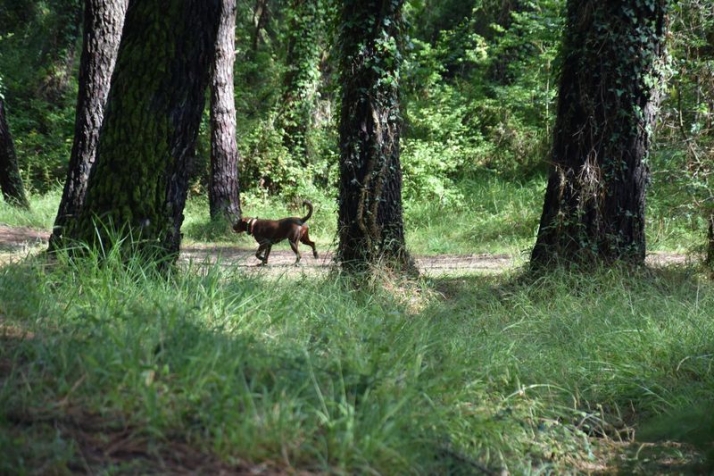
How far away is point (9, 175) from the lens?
15398mm

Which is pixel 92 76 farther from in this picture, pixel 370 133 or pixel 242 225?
pixel 370 133

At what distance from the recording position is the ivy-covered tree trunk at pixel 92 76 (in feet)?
30.0

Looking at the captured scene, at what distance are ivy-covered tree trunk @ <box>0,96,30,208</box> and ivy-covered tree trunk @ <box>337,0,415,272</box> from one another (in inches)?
385

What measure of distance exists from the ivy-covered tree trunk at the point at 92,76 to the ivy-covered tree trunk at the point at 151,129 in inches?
137

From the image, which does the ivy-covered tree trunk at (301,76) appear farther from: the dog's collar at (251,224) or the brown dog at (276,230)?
the brown dog at (276,230)

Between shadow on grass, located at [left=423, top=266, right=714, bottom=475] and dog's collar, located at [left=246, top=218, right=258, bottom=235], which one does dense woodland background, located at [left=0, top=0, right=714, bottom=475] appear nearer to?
shadow on grass, located at [left=423, top=266, right=714, bottom=475]

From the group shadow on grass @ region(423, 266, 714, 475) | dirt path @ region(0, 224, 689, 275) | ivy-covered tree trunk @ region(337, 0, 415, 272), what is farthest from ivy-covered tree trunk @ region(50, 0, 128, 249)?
shadow on grass @ region(423, 266, 714, 475)

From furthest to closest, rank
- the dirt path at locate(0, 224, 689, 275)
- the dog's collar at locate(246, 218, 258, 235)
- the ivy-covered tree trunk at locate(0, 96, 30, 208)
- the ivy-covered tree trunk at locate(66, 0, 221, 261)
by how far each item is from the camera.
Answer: the ivy-covered tree trunk at locate(0, 96, 30, 208) < the dog's collar at locate(246, 218, 258, 235) < the dirt path at locate(0, 224, 689, 275) < the ivy-covered tree trunk at locate(66, 0, 221, 261)

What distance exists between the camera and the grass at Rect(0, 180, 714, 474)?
2.98 metres

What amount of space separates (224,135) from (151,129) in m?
9.36

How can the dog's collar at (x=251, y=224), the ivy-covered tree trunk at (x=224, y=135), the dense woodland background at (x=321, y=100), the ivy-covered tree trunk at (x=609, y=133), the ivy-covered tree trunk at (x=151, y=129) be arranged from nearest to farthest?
the ivy-covered tree trunk at (x=151, y=129), the ivy-covered tree trunk at (x=609, y=133), the dog's collar at (x=251, y=224), the ivy-covered tree trunk at (x=224, y=135), the dense woodland background at (x=321, y=100)

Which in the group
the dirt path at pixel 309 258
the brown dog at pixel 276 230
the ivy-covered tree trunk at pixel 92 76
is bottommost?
the dirt path at pixel 309 258

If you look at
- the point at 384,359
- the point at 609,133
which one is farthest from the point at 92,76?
the point at 384,359

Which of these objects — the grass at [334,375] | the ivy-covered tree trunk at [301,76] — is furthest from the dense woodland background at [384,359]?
the ivy-covered tree trunk at [301,76]
